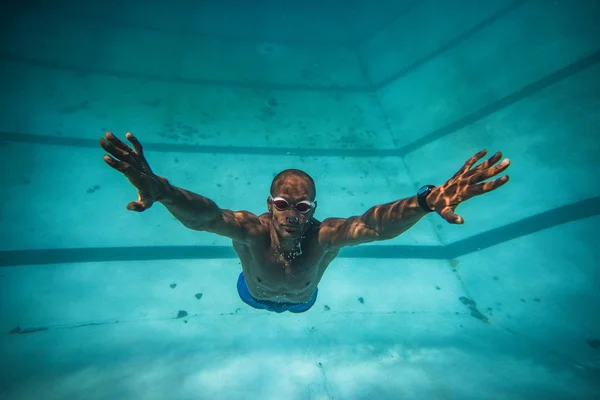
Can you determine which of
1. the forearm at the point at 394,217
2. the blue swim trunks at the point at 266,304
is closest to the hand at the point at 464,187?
the forearm at the point at 394,217


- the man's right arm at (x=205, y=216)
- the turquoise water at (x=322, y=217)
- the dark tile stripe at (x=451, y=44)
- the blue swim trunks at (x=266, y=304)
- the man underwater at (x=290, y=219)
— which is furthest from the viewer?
the dark tile stripe at (x=451, y=44)

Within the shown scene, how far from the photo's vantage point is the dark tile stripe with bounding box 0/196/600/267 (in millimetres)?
5246

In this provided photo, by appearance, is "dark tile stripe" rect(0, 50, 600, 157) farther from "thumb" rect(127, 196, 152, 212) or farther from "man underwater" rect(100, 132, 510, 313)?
"thumb" rect(127, 196, 152, 212)

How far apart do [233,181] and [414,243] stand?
4458 millimetres

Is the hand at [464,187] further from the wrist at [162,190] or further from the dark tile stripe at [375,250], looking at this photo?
the dark tile stripe at [375,250]

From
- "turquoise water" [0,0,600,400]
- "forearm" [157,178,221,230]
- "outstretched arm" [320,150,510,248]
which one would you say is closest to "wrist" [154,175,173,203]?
"forearm" [157,178,221,230]

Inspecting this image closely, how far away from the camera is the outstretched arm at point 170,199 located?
1.56m

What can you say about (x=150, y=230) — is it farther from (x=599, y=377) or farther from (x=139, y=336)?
(x=599, y=377)

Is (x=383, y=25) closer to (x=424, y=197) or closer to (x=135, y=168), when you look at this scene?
(x=424, y=197)

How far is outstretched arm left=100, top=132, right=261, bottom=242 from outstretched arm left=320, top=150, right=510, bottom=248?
0.77 meters

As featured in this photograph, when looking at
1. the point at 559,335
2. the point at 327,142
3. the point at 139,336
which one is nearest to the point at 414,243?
the point at 559,335

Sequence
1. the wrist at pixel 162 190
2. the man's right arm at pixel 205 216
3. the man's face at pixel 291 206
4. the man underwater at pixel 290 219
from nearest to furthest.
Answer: the man underwater at pixel 290 219, the wrist at pixel 162 190, the man's right arm at pixel 205 216, the man's face at pixel 291 206

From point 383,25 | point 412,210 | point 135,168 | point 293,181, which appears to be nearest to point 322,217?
point 293,181

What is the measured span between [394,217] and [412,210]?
18cm
